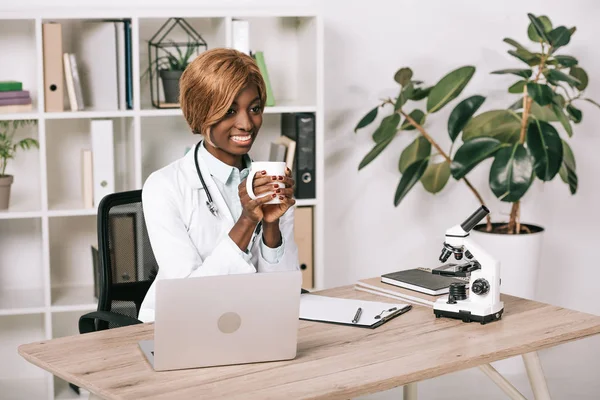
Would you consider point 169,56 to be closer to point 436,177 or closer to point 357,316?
point 436,177

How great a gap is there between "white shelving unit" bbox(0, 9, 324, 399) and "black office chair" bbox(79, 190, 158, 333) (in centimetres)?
98

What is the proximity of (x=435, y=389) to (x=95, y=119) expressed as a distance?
5.84 ft

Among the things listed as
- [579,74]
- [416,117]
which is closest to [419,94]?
[416,117]

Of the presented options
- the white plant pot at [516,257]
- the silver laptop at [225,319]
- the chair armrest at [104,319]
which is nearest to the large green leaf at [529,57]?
the white plant pot at [516,257]

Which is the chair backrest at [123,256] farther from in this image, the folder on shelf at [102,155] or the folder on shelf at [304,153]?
the folder on shelf at [304,153]

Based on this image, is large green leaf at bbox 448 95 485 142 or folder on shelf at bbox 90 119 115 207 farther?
large green leaf at bbox 448 95 485 142

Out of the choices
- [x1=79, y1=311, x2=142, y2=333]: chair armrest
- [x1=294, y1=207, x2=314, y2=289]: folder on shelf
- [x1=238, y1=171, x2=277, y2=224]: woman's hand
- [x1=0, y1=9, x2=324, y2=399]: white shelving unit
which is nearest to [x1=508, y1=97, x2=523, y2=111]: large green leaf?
[x1=0, y1=9, x2=324, y2=399]: white shelving unit

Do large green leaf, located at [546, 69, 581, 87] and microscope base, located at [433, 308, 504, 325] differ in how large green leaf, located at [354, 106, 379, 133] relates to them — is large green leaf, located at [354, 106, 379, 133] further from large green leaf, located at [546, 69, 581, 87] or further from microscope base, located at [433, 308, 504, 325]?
microscope base, located at [433, 308, 504, 325]

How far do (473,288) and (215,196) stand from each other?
69cm

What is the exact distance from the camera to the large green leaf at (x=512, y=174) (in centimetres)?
340

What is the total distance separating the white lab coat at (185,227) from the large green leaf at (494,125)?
1.56 meters

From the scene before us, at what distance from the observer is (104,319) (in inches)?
90.5

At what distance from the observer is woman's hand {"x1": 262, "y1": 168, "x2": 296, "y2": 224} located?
6.51 feet

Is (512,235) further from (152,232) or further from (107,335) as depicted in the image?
(107,335)
